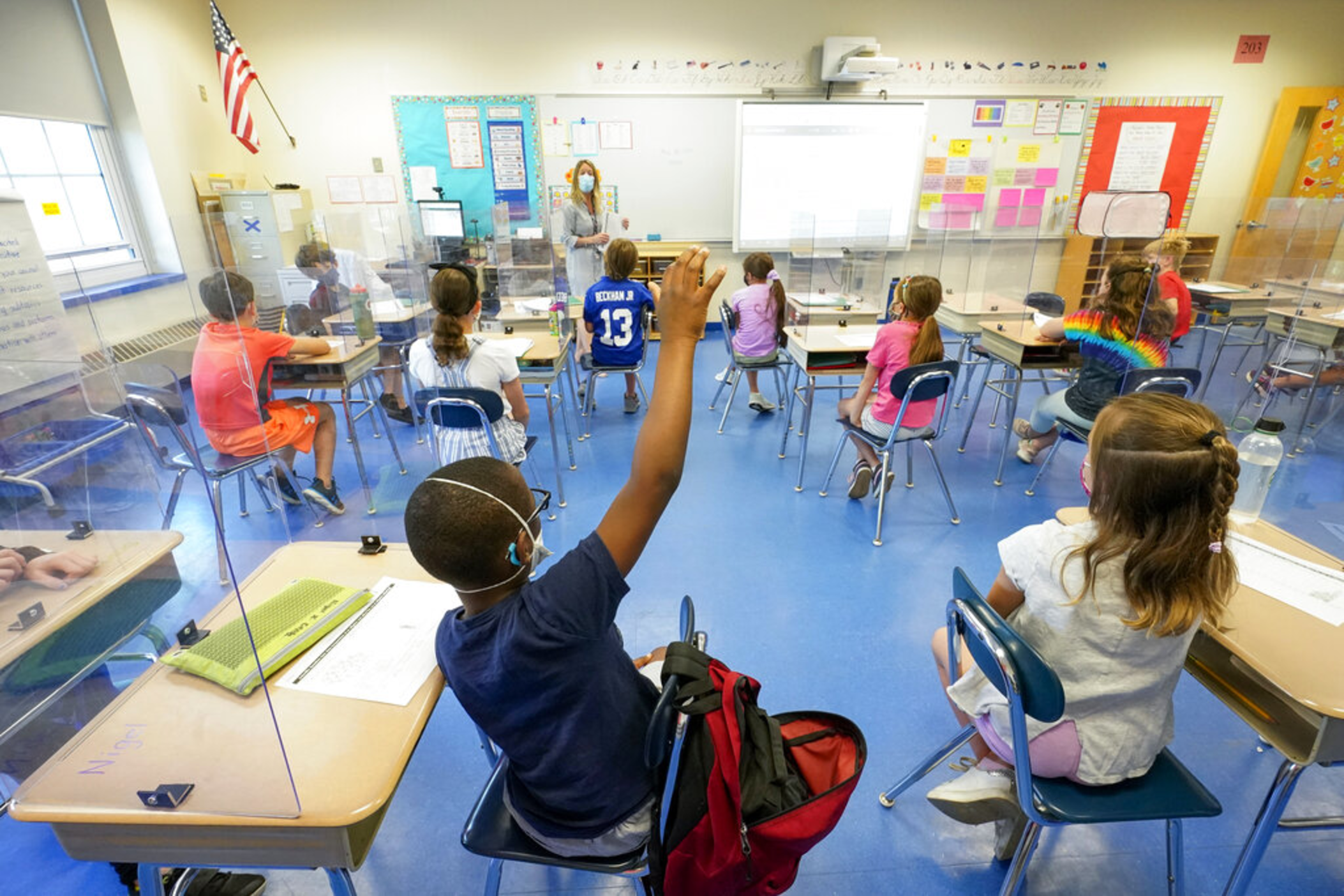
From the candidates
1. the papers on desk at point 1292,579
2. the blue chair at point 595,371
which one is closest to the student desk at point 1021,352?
the papers on desk at point 1292,579

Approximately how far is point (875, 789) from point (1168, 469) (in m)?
1.07

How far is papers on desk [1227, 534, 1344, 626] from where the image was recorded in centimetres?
119

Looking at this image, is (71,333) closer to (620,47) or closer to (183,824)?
(183,824)

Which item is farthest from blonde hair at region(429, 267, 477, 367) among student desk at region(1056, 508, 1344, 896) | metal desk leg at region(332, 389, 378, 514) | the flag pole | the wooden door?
the wooden door

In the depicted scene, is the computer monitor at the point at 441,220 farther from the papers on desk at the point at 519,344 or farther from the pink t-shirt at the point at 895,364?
the pink t-shirt at the point at 895,364

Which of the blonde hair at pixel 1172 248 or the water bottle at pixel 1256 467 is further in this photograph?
the blonde hair at pixel 1172 248

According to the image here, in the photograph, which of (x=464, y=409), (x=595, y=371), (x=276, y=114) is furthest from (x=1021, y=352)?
(x=276, y=114)

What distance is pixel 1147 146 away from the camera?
6.05 m

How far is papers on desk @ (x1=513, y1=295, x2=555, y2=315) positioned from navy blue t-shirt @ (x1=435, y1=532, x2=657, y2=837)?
317 cm

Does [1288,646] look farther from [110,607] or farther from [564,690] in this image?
[110,607]

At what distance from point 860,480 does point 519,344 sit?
184cm

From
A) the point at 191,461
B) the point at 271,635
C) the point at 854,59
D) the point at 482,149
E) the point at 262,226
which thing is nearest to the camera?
the point at 271,635

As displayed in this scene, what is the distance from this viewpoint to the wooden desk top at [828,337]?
3.10 m

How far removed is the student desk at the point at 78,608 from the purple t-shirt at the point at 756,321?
3.17 metres
